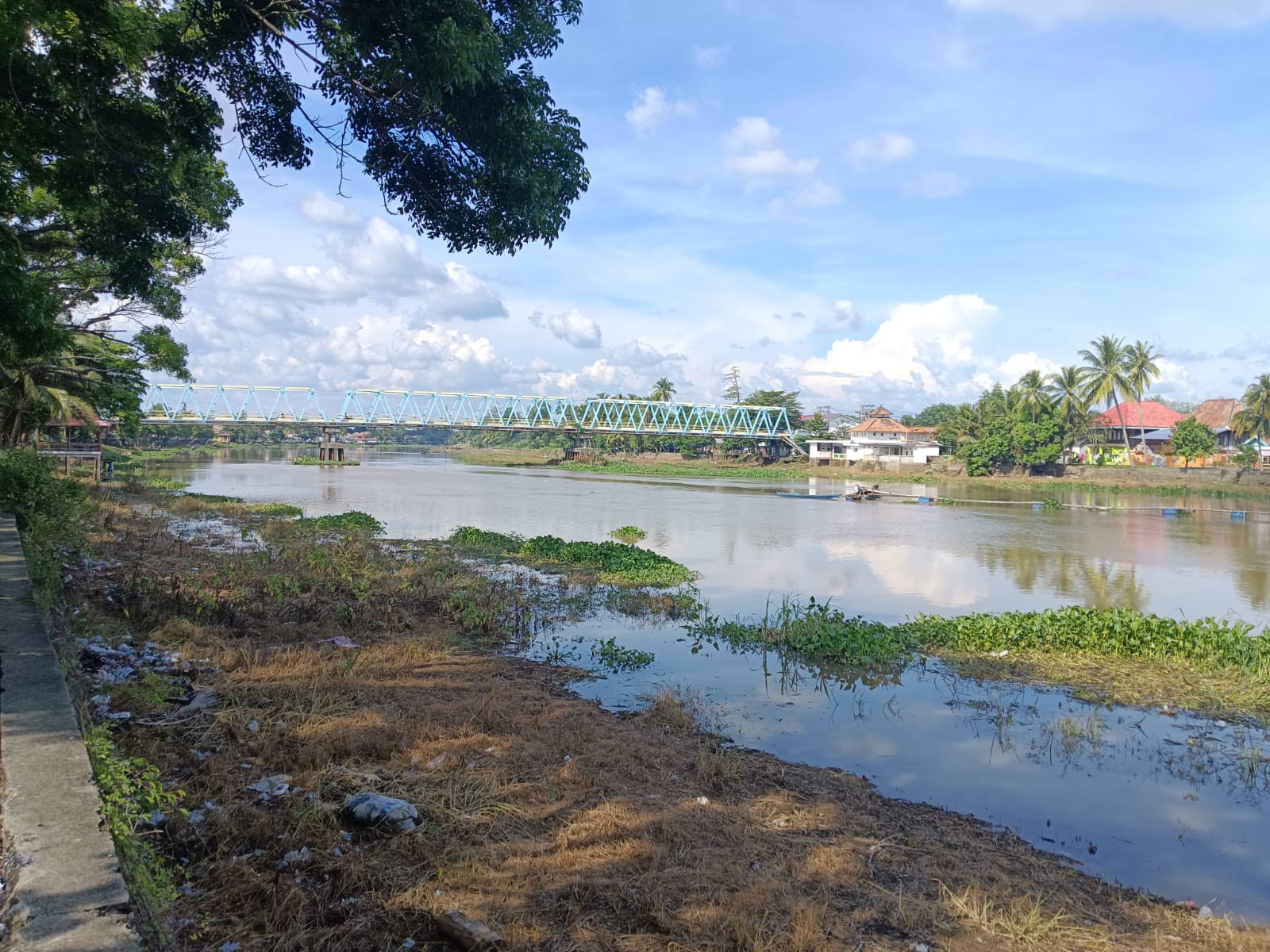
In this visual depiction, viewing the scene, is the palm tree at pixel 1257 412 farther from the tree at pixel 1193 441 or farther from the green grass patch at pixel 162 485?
the green grass patch at pixel 162 485

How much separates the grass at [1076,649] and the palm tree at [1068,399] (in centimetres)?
5078

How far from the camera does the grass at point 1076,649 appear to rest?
8539 millimetres

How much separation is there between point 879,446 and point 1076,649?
6784 cm

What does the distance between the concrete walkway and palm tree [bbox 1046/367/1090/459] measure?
60.6 metres

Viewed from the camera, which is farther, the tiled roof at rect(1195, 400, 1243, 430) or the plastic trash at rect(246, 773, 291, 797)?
the tiled roof at rect(1195, 400, 1243, 430)

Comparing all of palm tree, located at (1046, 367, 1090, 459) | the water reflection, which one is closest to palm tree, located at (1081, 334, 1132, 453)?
palm tree, located at (1046, 367, 1090, 459)

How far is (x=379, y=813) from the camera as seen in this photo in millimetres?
4293

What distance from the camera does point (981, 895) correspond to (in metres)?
4.11

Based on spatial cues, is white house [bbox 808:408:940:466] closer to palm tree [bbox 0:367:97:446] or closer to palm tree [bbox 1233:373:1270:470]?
palm tree [bbox 1233:373:1270:470]

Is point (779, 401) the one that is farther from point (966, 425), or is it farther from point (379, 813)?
point (379, 813)

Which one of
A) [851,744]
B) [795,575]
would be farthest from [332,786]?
[795,575]

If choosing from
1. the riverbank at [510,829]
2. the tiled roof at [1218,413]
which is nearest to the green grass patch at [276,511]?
the riverbank at [510,829]

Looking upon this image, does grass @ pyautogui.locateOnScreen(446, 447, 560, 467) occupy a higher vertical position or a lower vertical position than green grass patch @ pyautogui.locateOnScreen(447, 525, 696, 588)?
higher

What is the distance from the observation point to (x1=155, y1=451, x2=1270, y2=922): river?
5770 millimetres
